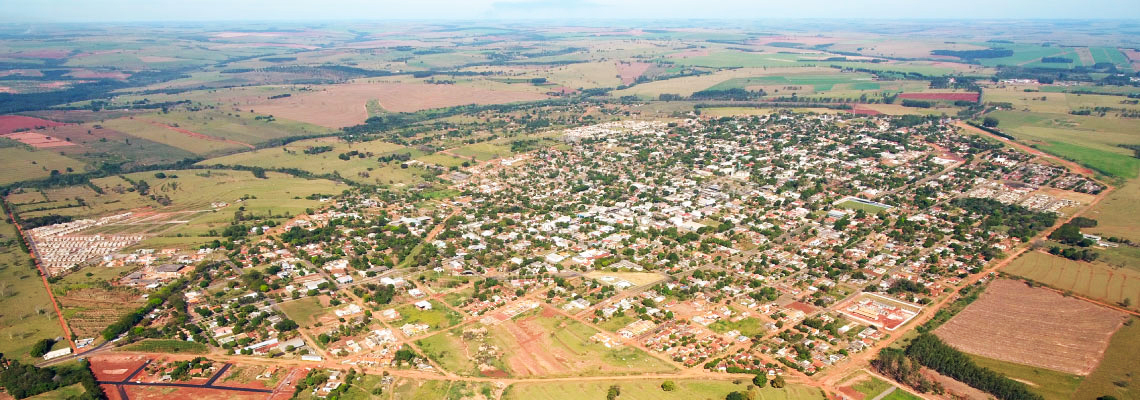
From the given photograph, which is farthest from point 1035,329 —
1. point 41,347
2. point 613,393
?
point 41,347

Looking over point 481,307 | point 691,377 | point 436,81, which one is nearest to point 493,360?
point 481,307

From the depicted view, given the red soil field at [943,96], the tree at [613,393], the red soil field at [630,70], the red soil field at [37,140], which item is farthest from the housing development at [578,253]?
the red soil field at [630,70]

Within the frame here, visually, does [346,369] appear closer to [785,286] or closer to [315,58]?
[785,286]

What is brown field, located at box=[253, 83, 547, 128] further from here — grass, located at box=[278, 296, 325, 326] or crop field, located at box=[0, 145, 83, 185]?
A: grass, located at box=[278, 296, 325, 326]

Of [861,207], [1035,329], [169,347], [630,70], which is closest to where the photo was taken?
[169,347]

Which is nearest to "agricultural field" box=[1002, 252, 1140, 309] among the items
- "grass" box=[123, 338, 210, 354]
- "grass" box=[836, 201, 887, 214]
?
"grass" box=[836, 201, 887, 214]

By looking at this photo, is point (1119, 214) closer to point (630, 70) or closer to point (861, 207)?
point (861, 207)
